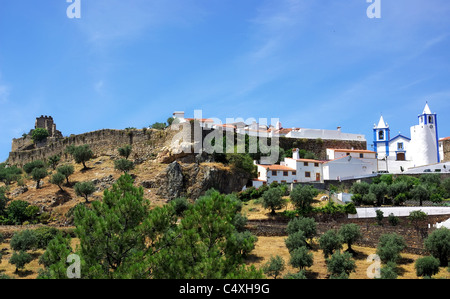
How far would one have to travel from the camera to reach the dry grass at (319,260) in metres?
24.8

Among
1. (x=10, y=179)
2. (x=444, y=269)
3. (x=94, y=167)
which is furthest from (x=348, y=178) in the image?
(x=10, y=179)

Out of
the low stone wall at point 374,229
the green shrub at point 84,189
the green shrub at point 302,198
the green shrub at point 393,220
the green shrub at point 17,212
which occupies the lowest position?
the low stone wall at point 374,229

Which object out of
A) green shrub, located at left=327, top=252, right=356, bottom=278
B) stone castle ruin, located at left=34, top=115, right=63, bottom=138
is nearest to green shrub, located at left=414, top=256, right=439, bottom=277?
green shrub, located at left=327, top=252, right=356, bottom=278

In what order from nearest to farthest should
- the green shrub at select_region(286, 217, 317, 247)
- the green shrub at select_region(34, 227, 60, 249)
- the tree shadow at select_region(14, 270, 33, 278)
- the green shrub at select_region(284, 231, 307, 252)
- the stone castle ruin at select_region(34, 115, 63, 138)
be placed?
the tree shadow at select_region(14, 270, 33, 278) < the green shrub at select_region(284, 231, 307, 252) < the green shrub at select_region(286, 217, 317, 247) < the green shrub at select_region(34, 227, 60, 249) < the stone castle ruin at select_region(34, 115, 63, 138)

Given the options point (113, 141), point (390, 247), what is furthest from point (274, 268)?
point (113, 141)

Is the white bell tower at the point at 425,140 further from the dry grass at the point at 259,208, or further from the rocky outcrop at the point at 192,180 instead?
the rocky outcrop at the point at 192,180

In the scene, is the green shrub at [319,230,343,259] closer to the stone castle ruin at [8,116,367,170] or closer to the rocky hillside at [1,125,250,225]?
the rocky hillside at [1,125,250,225]

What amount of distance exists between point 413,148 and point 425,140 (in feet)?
5.31

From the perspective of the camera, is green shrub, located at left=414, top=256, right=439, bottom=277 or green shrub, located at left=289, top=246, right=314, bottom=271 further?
green shrub, located at left=289, top=246, right=314, bottom=271

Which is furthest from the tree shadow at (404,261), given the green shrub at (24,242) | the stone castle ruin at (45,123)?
the stone castle ruin at (45,123)

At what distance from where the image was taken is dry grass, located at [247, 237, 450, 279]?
24.8 metres

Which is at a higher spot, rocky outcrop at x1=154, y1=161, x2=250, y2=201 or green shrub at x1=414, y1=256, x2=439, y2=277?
rocky outcrop at x1=154, y1=161, x2=250, y2=201
